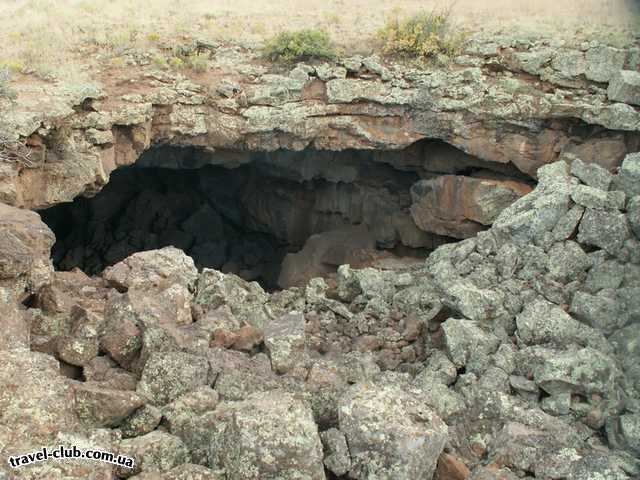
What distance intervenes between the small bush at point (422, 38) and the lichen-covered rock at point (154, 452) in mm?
10120

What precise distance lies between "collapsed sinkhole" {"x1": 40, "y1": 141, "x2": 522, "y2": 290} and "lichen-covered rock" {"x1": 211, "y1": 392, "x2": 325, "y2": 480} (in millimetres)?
9514

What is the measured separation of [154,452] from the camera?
5.50m

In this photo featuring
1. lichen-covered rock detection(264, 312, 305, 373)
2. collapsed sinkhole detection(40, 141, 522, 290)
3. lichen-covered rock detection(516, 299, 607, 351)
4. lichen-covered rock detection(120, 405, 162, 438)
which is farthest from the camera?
collapsed sinkhole detection(40, 141, 522, 290)

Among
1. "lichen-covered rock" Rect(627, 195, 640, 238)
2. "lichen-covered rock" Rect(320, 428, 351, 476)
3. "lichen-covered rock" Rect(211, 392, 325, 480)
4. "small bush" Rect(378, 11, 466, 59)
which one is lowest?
"lichen-covered rock" Rect(320, 428, 351, 476)

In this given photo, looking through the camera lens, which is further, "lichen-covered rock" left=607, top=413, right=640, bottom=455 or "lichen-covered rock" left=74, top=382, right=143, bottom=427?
"lichen-covered rock" left=607, top=413, right=640, bottom=455

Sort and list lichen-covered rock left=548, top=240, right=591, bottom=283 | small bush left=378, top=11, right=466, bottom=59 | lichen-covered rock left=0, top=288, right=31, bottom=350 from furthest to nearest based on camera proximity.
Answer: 1. small bush left=378, top=11, right=466, bottom=59
2. lichen-covered rock left=548, top=240, right=591, bottom=283
3. lichen-covered rock left=0, top=288, right=31, bottom=350

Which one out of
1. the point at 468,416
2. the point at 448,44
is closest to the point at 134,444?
the point at 468,416

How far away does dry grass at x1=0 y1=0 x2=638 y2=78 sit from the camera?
1273 cm

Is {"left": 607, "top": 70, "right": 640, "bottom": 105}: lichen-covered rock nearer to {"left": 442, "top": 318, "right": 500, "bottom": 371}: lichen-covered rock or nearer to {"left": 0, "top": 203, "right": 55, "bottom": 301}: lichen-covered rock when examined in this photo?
{"left": 442, "top": 318, "right": 500, "bottom": 371}: lichen-covered rock

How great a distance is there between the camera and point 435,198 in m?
14.1

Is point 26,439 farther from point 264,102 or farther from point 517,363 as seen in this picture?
point 264,102

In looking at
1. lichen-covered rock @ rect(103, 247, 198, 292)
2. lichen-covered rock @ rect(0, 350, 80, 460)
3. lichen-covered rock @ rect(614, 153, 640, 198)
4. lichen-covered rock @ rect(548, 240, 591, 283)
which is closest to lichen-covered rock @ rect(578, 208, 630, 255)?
lichen-covered rock @ rect(548, 240, 591, 283)

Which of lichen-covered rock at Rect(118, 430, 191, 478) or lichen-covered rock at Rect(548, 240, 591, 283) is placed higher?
lichen-covered rock at Rect(548, 240, 591, 283)

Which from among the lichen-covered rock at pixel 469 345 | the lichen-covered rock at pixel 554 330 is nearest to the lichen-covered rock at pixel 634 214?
the lichen-covered rock at pixel 554 330
